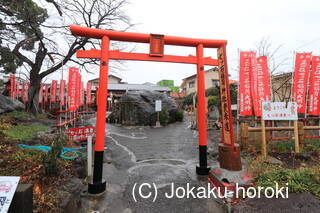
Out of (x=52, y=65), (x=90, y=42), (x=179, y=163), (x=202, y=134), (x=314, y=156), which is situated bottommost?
(x=179, y=163)

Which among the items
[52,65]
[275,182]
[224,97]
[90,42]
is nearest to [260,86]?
[224,97]

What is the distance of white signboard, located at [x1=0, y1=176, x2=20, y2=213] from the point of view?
1467 millimetres

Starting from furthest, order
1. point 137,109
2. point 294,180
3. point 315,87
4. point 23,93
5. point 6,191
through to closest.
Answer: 1. point 23,93
2. point 137,109
3. point 315,87
4. point 294,180
5. point 6,191

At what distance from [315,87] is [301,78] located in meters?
0.84

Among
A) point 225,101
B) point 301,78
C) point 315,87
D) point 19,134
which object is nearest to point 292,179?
point 225,101

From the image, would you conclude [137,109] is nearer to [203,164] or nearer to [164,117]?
[164,117]

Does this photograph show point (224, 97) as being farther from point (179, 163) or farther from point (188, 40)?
Answer: point (179, 163)

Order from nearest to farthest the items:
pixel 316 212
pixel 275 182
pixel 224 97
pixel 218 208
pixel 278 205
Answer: pixel 316 212 < pixel 278 205 < pixel 218 208 < pixel 275 182 < pixel 224 97

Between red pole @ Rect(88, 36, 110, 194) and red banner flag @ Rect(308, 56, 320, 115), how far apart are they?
29.5ft

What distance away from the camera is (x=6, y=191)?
156 cm

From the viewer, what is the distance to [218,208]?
2799mm

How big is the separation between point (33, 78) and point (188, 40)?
12.9 metres

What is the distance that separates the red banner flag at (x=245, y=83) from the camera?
6.68 m

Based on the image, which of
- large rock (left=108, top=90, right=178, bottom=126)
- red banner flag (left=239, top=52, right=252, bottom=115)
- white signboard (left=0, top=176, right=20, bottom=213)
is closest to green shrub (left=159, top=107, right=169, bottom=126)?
large rock (left=108, top=90, right=178, bottom=126)
